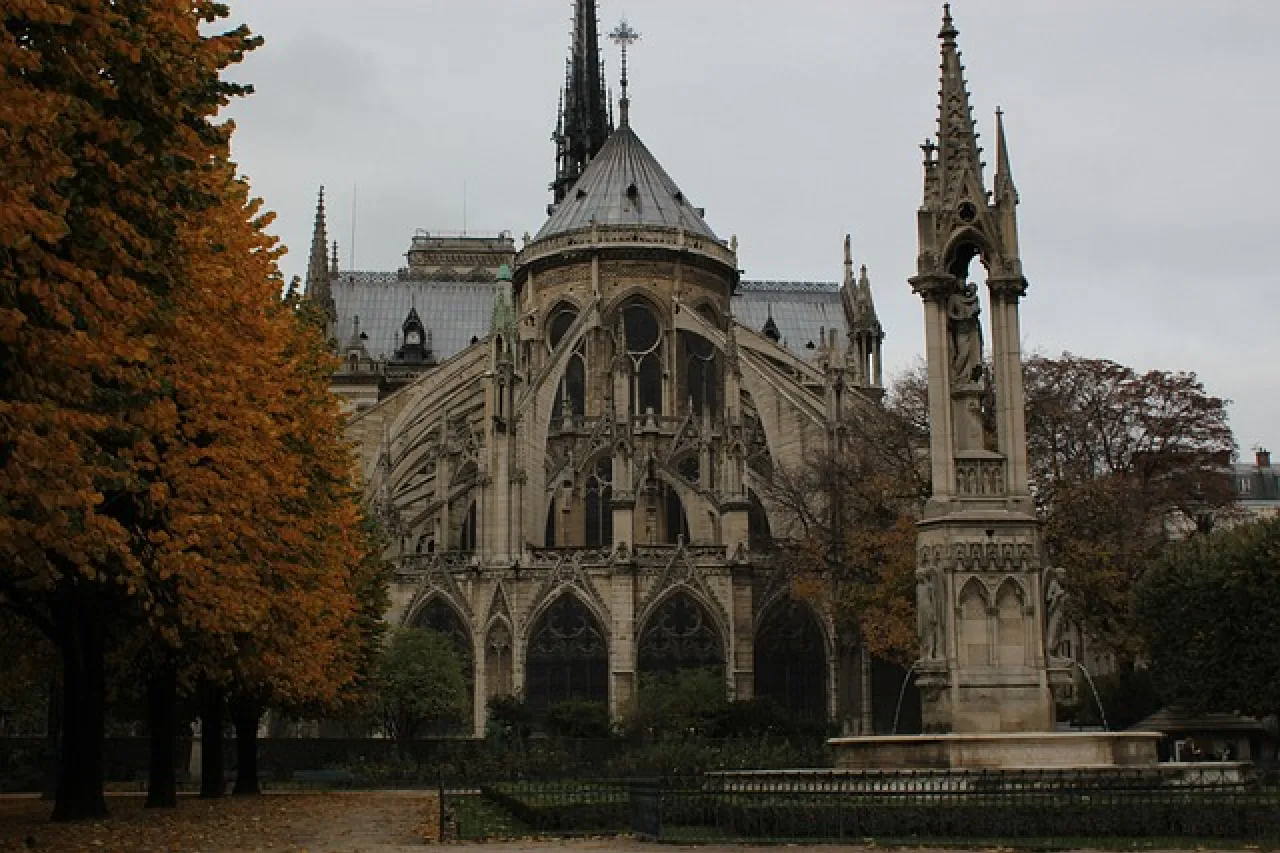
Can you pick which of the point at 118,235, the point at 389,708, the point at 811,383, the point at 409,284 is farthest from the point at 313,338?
the point at 409,284

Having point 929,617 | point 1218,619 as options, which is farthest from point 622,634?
point 929,617

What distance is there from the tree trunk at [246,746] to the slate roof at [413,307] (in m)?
60.0

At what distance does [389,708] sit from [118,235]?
3916 cm

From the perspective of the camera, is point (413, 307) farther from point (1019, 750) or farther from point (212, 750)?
point (1019, 750)

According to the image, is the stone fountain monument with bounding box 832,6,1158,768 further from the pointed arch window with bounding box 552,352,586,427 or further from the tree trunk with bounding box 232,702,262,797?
the pointed arch window with bounding box 552,352,586,427

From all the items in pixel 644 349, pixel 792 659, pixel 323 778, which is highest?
pixel 644 349

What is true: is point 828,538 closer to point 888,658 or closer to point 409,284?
point 888,658

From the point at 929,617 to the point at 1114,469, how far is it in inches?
1028

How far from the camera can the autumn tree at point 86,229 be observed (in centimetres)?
1275

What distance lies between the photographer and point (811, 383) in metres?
72.5

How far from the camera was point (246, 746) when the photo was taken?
115ft

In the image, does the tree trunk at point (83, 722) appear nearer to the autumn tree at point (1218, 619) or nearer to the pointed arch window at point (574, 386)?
the autumn tree at point (1218, 619)

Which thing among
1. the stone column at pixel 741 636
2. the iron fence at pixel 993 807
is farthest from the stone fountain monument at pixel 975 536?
the stone column at pixel 741 636

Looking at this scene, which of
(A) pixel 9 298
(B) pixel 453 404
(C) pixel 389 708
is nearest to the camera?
(A) pixel 9 298
